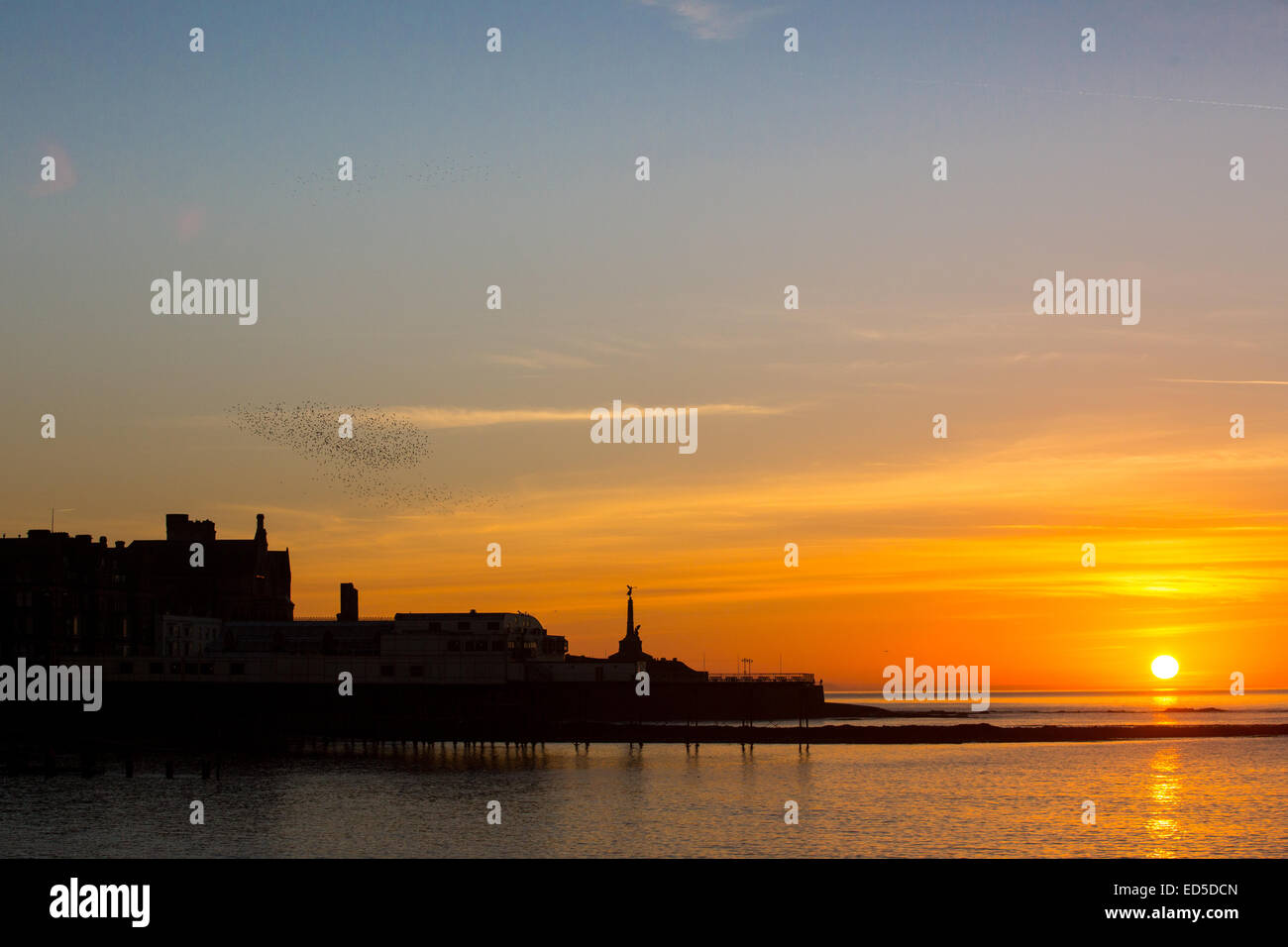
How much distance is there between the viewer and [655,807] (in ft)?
247

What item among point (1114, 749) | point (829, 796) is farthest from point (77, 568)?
point (1114, 749)

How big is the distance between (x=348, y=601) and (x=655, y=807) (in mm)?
90251

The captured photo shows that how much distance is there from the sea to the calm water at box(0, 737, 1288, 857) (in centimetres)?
20

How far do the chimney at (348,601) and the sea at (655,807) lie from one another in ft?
116

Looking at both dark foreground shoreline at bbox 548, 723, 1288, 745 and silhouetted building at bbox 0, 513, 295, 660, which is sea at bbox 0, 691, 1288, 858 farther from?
silhouetted building at bbox 0, 513, 295, 660

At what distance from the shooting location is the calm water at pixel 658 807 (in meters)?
61.0

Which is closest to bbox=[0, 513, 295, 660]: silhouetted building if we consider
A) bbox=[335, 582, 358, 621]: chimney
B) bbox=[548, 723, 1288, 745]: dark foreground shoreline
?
Answer: bbox=[335, 582, 358, 621]: chimney

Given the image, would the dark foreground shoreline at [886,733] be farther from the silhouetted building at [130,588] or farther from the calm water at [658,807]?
the silhouetted building at [130,588]

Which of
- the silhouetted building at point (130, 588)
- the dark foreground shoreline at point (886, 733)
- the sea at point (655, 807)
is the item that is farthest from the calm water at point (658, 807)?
the silhouetted building at point (130, 588)

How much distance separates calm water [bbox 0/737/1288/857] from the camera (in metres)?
61.0

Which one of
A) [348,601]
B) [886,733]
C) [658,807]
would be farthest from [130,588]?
[658,807]

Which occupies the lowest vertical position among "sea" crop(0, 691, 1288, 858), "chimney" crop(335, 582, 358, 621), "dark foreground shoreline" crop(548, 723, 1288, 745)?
"dark foreground shoreline" crop(548, 723, 1288, 745)

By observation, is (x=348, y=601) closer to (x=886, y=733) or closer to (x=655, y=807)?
(x=886, y=733)
